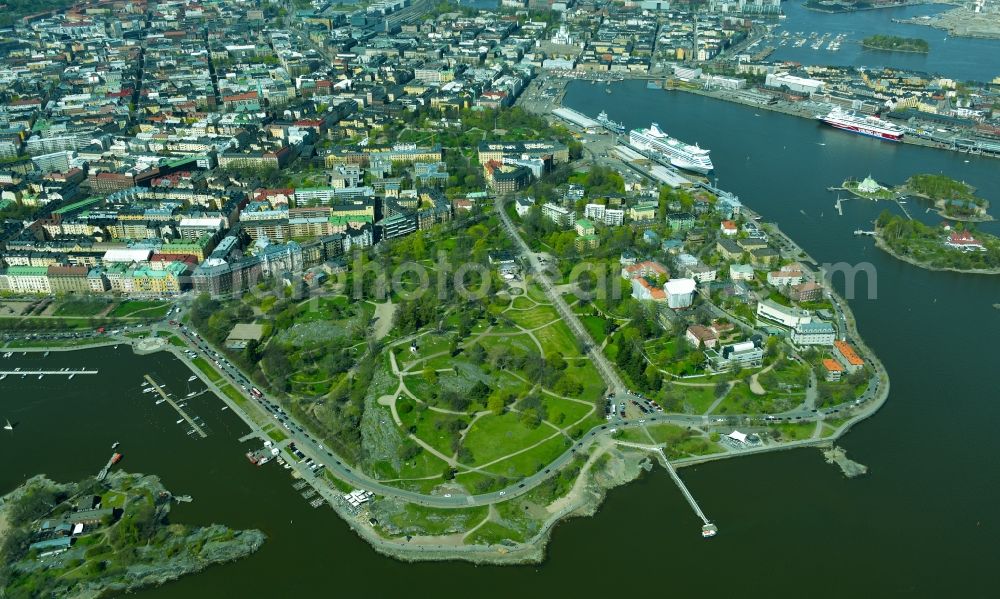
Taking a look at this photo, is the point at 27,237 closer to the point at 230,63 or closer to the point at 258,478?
the point at 258,478

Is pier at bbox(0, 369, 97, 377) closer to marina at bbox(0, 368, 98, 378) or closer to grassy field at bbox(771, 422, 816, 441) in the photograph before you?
marina at bbox(0, 368, 98, 378)

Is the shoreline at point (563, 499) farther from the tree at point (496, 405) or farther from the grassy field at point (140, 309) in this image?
the grassy field at point (140, 309)

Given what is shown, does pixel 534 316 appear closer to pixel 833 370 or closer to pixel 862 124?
pixel 833 370

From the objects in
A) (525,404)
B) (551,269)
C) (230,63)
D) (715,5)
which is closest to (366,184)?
(551,269)

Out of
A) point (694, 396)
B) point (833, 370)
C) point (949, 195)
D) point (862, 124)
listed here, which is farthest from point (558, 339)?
point (862, 124)

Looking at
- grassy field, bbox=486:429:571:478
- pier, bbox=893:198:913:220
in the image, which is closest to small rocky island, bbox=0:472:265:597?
grassy field, bbox=486:429:571:478

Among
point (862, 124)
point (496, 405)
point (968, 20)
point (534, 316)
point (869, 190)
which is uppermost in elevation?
point (968, 20)

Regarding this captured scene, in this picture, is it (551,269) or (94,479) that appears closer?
(94,479)
